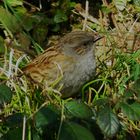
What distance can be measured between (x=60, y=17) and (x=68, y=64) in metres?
1.09

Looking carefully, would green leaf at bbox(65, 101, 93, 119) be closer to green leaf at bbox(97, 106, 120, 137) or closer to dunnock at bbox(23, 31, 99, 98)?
green leaf at bbox(97, 106, 120, 137)

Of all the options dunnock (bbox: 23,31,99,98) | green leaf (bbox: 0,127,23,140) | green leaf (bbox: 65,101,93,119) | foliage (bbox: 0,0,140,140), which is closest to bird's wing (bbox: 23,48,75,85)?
dunnock (bbox: 23,31,99,98)

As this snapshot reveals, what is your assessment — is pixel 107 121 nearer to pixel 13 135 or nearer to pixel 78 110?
pixel 78 110

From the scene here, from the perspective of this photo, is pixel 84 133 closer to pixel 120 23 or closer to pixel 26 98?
pixel 26 98

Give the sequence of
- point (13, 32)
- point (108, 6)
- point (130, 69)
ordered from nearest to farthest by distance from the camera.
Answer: point (130, 69) < point (13, 32) < point (108, 6)

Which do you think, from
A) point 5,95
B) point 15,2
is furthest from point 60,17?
point 5,95

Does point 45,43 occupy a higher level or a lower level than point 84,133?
lower

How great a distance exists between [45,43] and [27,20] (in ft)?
0.85

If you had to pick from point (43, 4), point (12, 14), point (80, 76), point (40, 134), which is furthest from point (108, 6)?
point (40, 134)

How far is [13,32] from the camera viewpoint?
4.16m

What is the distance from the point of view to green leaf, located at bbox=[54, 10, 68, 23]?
4.49m

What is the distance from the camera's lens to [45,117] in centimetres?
250

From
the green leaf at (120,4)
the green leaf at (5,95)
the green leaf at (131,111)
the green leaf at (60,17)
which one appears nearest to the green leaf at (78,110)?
the green leaf at (131,111)

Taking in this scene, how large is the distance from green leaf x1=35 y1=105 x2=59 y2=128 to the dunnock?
0.75m
